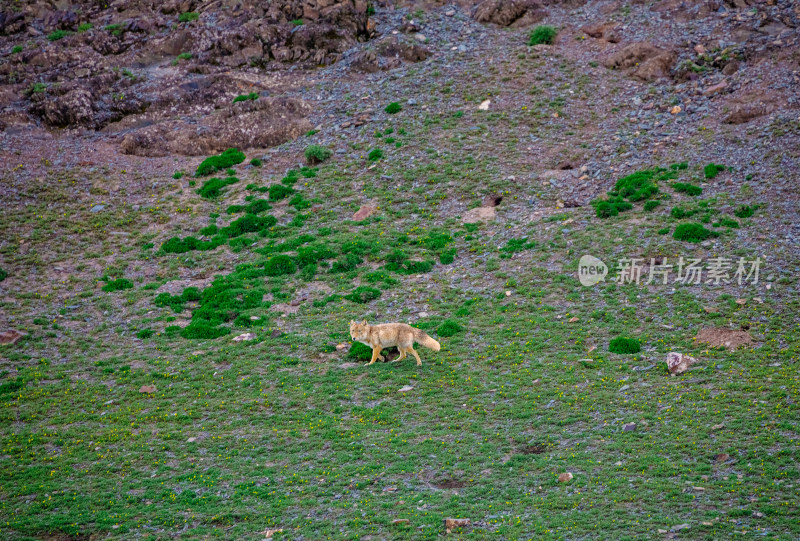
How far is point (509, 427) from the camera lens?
18672 millimetres

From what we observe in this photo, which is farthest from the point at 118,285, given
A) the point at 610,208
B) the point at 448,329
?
the point at 610,208

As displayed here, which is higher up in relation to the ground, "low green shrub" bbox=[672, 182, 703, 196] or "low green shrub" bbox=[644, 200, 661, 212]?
"low green shrub" bbox=[672, 182, 703, 196]

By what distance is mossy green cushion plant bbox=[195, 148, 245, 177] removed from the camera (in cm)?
3859

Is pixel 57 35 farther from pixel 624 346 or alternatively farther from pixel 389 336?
pixel 624 346

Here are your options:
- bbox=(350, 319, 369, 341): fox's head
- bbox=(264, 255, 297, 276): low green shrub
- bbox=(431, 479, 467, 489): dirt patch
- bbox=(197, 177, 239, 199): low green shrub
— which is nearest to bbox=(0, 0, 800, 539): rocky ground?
bbox=(431, 479, 467, 489): dirt patch

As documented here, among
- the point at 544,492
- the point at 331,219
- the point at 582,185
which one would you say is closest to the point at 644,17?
the point at 582,185

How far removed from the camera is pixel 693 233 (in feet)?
87.5

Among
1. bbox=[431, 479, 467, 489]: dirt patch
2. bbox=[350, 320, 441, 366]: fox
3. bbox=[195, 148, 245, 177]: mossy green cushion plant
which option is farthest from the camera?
bbox=[195, 148, 245, 177]: mossy green cushion plant

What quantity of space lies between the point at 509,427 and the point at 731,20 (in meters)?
36.1

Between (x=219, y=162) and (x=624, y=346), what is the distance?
27174 mm

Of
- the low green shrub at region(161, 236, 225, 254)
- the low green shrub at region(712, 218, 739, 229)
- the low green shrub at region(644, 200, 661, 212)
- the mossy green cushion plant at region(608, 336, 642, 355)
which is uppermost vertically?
the low green shrub at region(644, 200, 661, 212)

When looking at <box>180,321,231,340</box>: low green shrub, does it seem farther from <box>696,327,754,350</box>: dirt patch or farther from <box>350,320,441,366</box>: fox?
<box>696,327,754,350</box>: dirt patch

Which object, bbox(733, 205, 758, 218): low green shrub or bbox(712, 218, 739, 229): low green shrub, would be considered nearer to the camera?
bbox(712, 218, 739, 229): low green shrub

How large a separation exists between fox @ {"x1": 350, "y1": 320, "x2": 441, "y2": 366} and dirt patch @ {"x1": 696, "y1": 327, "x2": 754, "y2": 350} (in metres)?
9.18
